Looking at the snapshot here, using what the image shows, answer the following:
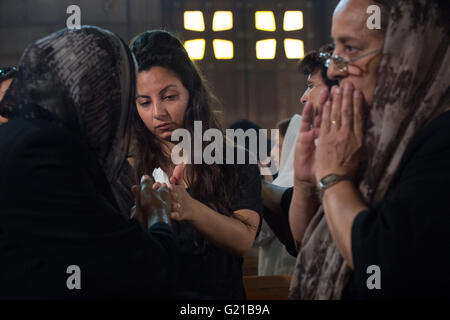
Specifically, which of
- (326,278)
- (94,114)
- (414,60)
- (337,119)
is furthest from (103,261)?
(414,60)

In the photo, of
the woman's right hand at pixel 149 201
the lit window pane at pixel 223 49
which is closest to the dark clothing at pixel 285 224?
the woman's right hand at pixel 149 201

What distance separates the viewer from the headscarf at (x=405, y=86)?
1.20 m

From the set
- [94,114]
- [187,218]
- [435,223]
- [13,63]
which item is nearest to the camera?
[435,223]

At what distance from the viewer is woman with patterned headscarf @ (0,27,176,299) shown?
3.86 ft

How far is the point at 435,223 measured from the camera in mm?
1058

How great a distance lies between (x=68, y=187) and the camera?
1.19m

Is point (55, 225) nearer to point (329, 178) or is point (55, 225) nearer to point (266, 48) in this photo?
point (329, 178)

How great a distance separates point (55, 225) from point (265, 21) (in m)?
7.16

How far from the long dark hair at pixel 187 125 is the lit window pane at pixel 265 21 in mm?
5991

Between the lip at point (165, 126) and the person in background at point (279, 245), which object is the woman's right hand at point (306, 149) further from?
the person in background at point (279, 245)

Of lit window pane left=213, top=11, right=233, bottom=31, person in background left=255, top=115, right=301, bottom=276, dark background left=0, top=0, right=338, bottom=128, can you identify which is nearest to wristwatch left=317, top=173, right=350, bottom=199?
person in background left=255, top=115, right=301, bottom=276

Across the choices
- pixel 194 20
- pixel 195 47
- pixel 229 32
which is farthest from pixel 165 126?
pixel 229 32
